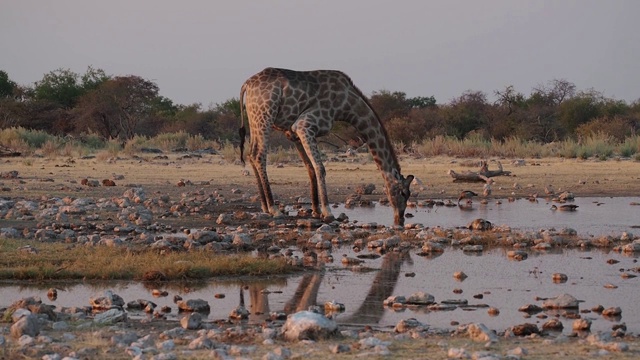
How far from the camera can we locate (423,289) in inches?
339

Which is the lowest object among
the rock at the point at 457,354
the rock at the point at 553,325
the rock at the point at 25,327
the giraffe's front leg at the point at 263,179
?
the rock at the point at 553,325

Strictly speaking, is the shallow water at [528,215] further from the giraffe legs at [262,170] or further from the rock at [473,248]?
the rock at [473,248]

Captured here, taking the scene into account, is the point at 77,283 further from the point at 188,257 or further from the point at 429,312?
the point at 429,312

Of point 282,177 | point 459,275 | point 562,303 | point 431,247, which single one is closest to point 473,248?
point 431,247

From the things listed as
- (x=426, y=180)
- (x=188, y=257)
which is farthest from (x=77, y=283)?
(x=426, y=180)

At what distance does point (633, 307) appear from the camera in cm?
768

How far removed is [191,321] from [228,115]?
42822 mm

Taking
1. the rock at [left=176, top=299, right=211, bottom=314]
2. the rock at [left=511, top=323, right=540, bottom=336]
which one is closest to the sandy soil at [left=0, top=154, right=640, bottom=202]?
the rock at [left=176, top=299, right=211, bottom=314]

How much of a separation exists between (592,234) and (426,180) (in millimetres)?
8689

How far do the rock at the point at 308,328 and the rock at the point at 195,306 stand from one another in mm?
1351

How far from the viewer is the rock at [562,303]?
758cm

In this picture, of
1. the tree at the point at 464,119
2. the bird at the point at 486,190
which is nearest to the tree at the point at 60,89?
the tree at the point at 464,119

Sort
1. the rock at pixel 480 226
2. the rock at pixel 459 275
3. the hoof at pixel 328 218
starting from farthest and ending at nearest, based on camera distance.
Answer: the hoof at pixel 328 218 → the rock at pixel 480 226 → the rock at pixel 459 275

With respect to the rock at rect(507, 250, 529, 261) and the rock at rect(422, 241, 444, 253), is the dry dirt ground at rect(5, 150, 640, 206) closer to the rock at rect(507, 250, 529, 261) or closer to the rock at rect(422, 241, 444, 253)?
the rock at rect(422, 241, 444, 253)
